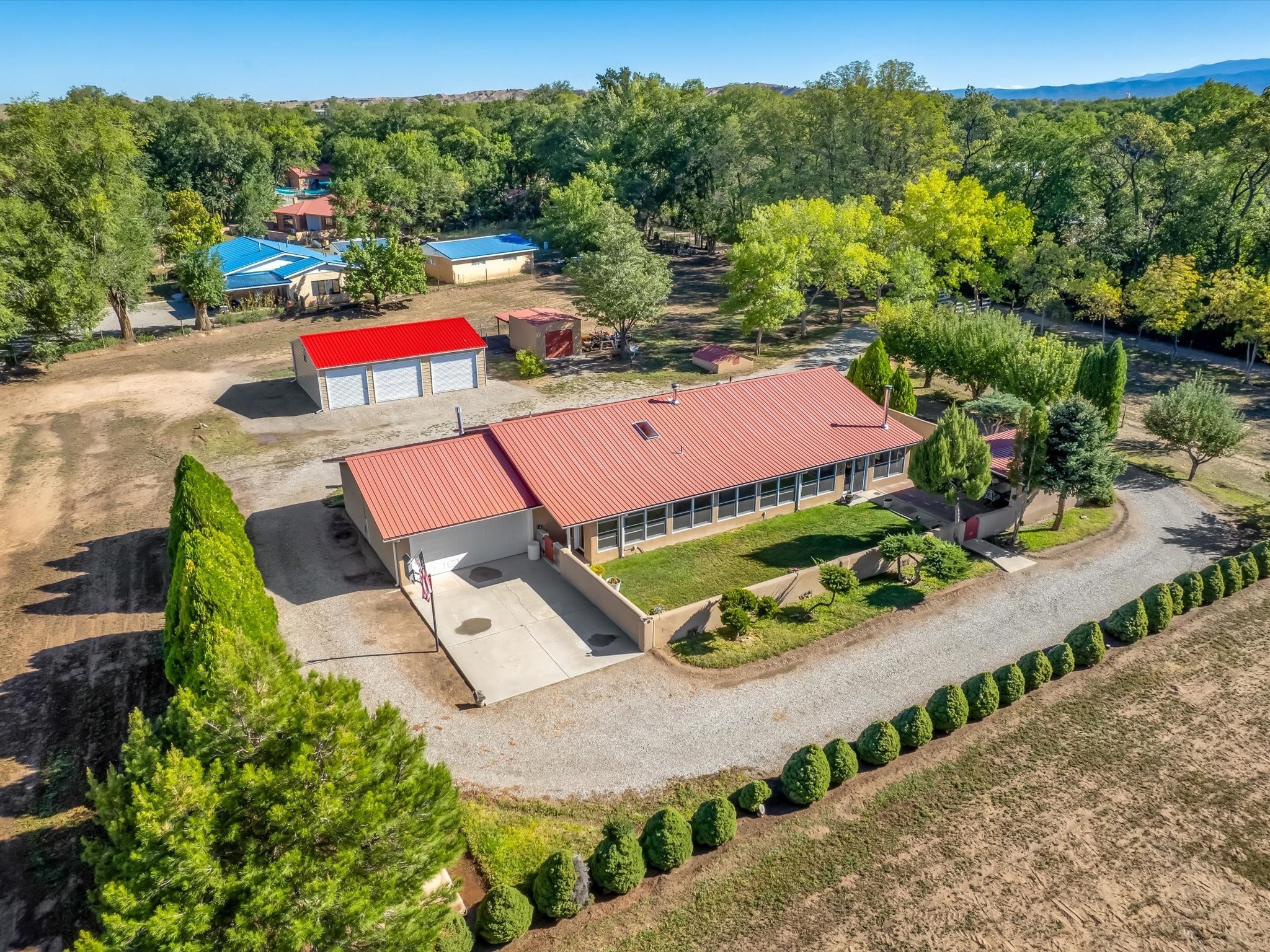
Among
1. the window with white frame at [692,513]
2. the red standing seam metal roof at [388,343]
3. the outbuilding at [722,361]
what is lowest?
the window with white frame at [692,513]

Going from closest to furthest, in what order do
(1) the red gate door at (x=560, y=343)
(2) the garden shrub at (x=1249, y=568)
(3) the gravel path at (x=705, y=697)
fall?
1. (3) the gravel path at (x=705, y=697)
2. (2) the garden shrub at (x=1249, y=568)
3. (1) the red gate door at (x=560, y=343)

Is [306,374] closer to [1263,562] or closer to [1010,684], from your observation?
[1010,684]

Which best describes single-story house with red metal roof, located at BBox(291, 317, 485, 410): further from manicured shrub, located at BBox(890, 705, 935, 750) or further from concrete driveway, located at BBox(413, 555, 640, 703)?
manicured shrub, located at BBox(890, 705, 935, 750)

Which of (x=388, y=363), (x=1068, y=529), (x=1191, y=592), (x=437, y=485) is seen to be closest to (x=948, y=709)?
(x=1191, y=592)

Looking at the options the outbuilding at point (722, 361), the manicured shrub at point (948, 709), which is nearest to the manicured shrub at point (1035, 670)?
the manicured shrub at point (948, 709)

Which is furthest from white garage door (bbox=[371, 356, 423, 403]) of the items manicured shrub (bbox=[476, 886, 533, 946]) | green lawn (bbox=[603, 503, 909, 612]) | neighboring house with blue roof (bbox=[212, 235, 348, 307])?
manicured shrub (bbox=[476, 886, 533, 946])

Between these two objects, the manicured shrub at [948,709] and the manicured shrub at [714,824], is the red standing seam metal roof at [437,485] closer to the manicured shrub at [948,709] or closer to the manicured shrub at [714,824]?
the manicured shrub at [714,824]

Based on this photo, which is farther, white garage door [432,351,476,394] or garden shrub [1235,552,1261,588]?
white garage door [432,351,476,394]

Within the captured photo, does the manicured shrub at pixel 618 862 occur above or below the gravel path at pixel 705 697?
above
